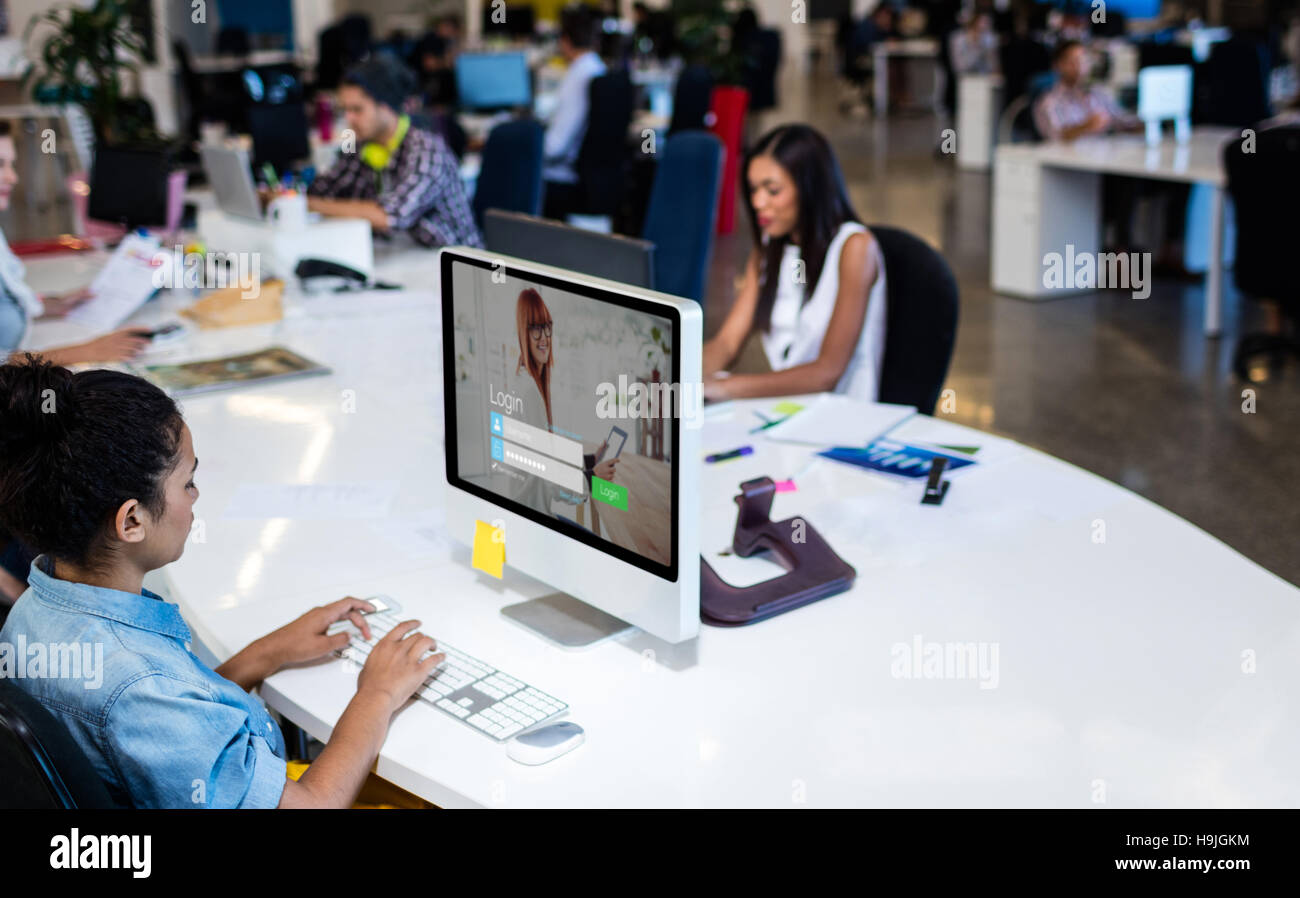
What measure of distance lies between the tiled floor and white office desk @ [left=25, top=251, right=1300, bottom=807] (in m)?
1.78

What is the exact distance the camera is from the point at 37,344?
3203mm

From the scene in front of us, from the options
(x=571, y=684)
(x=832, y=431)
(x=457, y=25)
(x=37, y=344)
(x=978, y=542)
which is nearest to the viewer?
(x=571, y=684)

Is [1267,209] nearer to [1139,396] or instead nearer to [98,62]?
[1139,396]

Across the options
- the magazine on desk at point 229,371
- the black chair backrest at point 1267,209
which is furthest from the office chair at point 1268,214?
the magazine on desk at point 229,371

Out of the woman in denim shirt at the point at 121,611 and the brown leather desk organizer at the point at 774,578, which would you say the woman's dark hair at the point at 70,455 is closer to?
the woman in denim shirt at the point at 121,611

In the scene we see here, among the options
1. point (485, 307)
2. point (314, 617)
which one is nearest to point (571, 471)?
point (485, 307)

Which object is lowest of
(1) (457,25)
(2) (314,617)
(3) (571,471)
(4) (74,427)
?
(2) (314,617)

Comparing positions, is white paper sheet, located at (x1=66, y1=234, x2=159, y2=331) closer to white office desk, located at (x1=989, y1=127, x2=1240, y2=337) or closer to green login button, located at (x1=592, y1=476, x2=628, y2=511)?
green login button, located at (x1=592, y1=476, x2=628, y2=511)

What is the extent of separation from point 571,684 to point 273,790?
372mm

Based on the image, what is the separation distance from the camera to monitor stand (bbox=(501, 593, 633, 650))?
170cm

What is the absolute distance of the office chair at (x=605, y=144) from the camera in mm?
6641

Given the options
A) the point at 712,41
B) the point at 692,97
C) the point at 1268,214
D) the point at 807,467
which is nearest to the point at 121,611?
the point at 807,467

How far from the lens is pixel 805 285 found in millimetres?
3068
